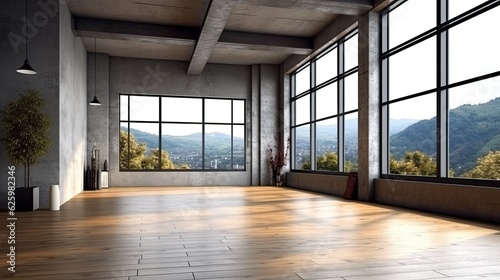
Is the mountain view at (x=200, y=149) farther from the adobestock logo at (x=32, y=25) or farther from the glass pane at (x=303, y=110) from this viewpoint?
the adobestock logo at (x=32, y=25)

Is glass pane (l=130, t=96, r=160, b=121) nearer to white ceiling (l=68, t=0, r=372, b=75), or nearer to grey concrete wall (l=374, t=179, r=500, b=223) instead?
white ceiling (l=68, t=0, r=372, b=75)

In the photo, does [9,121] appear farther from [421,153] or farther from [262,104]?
[262,104]

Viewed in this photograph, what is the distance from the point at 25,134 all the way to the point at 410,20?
721cm

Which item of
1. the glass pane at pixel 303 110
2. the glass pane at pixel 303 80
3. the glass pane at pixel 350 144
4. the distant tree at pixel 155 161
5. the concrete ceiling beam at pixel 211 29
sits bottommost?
the distant tree at pixel 155 161

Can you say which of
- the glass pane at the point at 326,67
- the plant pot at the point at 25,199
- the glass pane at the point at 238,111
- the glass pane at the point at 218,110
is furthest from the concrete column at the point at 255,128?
the plant pot at the point at 25,199

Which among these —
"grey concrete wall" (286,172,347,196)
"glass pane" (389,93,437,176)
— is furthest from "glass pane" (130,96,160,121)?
"glass pane" (389,93,437,176)

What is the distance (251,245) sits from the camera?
12.6 ft

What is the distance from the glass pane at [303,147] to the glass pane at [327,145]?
0.44m

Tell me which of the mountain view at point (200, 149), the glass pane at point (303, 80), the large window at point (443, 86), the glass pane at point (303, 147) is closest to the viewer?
the large window at point (443, 86)

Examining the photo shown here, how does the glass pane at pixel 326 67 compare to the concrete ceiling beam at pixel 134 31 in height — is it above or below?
below

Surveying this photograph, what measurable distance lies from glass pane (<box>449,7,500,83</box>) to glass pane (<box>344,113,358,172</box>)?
3.12m

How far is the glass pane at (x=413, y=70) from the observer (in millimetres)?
6805

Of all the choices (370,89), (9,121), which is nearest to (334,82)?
(370,89)

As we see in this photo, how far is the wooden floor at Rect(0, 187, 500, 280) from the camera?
115 inches
